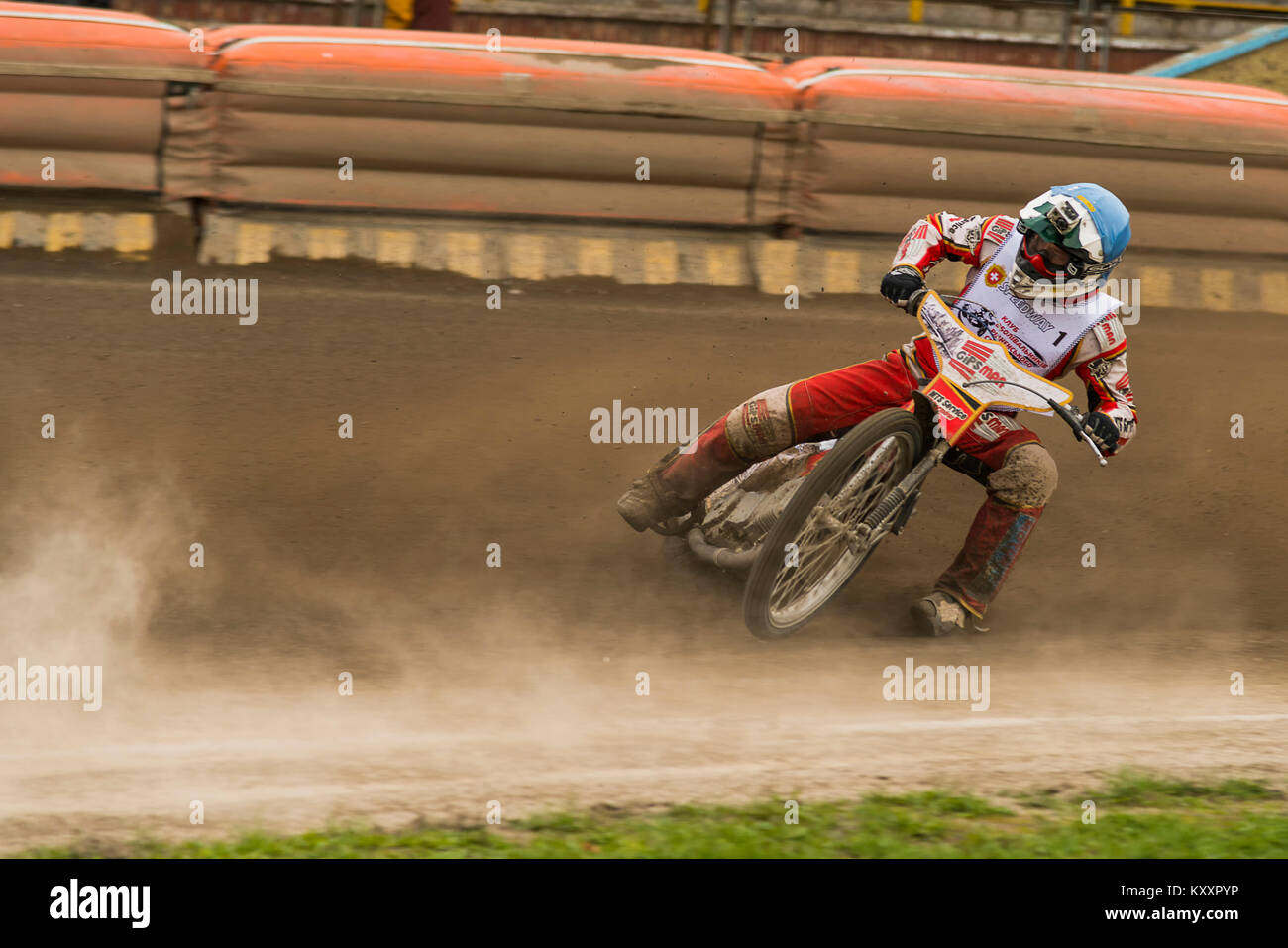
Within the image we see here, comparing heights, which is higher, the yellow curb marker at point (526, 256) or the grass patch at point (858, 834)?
the yellow curb marker at point (526, 256)

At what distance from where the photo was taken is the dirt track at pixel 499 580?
4801mm

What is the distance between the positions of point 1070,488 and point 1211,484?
876mm

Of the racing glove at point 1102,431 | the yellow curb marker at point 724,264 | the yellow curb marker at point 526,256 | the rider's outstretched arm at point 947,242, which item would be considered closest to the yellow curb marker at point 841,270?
the yellow curb marker at point 724,264

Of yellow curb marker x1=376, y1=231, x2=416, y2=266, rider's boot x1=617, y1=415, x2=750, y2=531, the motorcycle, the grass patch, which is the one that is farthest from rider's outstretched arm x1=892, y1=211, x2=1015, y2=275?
yellow curb marker x1=376, y1=231, x2=416, y2=266

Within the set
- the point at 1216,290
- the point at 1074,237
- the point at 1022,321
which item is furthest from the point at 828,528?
the point at 1216,290

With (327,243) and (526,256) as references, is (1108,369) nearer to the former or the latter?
(526,256)

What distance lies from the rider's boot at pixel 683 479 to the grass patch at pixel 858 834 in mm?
1927

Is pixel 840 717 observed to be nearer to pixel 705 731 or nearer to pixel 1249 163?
pixel 705 731

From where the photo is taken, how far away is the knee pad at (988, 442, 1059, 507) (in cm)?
586

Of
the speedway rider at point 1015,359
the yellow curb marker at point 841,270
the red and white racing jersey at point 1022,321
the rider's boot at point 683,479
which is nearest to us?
the speedway rider at point 1015,359

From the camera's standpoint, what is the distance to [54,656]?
17.6 feet

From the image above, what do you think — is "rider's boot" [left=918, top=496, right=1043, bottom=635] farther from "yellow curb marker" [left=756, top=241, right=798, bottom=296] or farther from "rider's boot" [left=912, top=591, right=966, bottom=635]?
"yellow curb marker" [left=756, top=241, right=798, bottom=296]

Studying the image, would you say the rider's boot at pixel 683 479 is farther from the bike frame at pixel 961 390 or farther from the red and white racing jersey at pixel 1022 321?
the red and white racing jersey at pixel 1022 321

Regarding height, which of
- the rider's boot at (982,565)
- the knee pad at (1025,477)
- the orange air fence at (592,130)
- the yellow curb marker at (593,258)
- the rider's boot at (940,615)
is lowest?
the rider's boot at (940,615)
